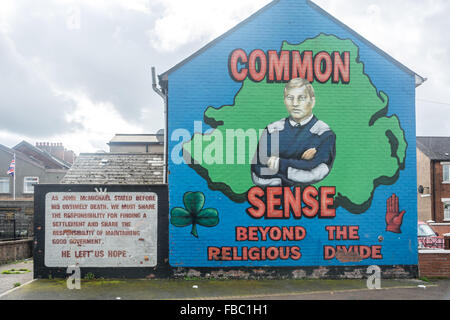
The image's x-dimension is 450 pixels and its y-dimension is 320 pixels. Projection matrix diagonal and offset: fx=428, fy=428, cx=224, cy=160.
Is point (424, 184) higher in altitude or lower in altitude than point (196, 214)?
higher

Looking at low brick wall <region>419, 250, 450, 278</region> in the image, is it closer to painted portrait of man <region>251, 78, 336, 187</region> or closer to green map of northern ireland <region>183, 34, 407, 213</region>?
green map of northern ireland <region>183, 34, 407, 213</region>

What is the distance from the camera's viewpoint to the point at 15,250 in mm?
20375

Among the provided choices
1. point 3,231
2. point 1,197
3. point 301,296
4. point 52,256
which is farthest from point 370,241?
point 1,197

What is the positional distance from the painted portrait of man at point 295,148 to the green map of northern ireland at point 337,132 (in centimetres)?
21

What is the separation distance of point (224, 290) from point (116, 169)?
22.4 feet

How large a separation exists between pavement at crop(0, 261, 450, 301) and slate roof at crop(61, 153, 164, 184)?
147 inches

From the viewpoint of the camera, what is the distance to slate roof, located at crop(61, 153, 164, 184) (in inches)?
608

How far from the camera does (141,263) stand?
44.3ft

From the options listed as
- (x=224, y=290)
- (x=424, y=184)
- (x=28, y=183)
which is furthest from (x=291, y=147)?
(x=28, y=183)

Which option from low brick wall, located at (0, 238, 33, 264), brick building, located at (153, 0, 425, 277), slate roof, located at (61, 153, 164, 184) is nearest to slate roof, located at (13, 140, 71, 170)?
low brick wall, located at (0, 238, 33, 264)

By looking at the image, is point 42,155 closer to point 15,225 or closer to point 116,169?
point 15,225

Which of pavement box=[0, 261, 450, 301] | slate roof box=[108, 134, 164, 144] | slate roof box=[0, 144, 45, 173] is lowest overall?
pavement box=[0, 261, 450, 301]

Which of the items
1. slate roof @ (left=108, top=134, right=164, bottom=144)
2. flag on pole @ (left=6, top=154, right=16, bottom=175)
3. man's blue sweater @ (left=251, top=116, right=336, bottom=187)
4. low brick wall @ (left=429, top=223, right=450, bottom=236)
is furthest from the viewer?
flag on pole @ (left=6, top=154, right=16, bottom=175)

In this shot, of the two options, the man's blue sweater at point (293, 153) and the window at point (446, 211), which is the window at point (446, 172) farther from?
the man's blue sweater at point (293, 153)
